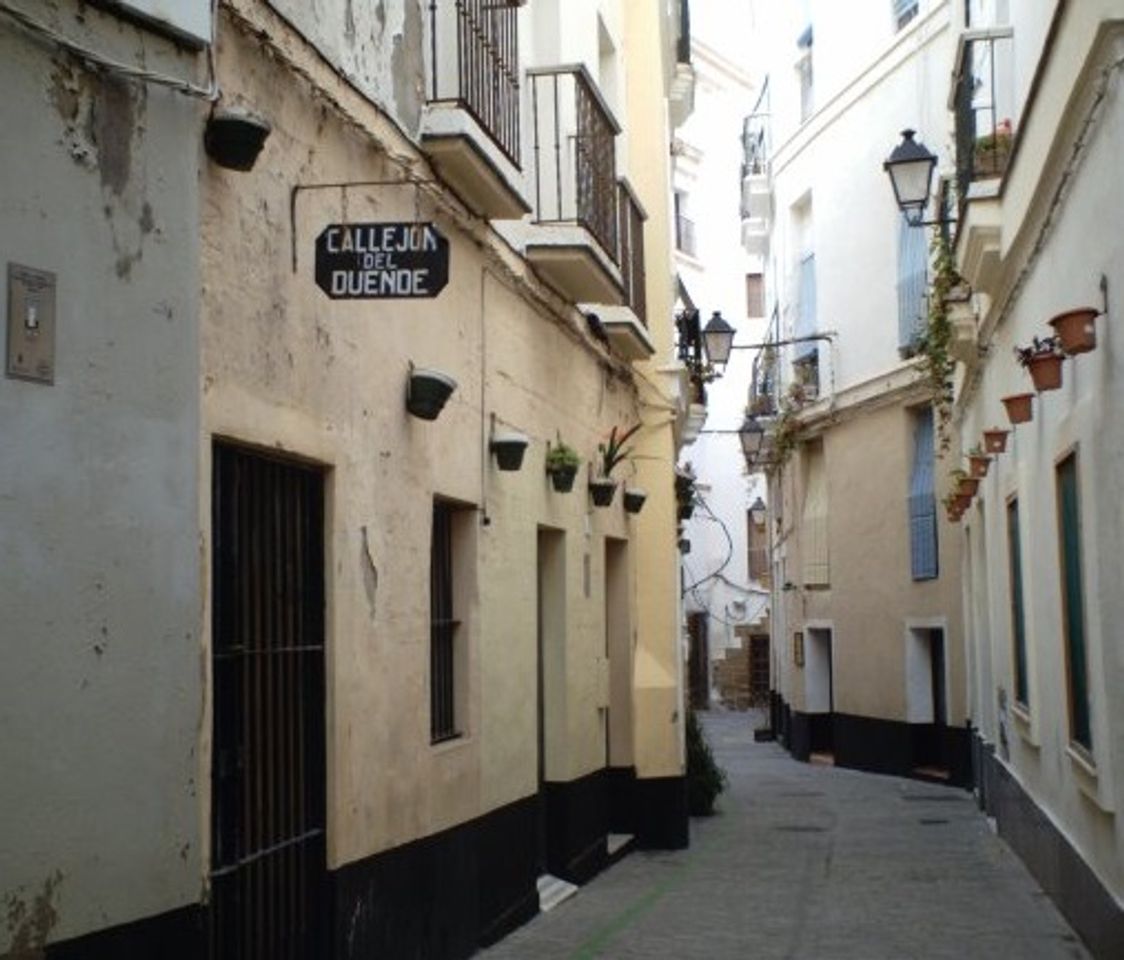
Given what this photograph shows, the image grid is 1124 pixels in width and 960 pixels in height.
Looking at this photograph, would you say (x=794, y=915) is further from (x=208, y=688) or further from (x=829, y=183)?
(x=829, y=183)

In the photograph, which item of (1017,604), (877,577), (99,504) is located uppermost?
Result: (877,577)

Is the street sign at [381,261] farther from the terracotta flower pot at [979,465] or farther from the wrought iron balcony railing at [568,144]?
the terracotta flower pot at [979,465]

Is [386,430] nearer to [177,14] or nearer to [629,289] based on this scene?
[177,14]

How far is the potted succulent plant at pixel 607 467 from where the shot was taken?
13.7 meters

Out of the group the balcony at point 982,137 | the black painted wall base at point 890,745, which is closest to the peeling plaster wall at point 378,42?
the balcony at point 982,137

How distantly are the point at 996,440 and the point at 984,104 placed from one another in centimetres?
265

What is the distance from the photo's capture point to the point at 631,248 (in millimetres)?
14430

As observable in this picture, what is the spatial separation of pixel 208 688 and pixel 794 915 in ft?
22.7

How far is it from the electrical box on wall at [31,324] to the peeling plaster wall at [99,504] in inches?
1.6

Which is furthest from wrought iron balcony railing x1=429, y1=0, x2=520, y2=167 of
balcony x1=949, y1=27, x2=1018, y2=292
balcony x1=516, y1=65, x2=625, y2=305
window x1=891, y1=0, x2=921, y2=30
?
window x1=891, y1=0, x2=921, y2=30

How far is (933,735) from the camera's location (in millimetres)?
23109

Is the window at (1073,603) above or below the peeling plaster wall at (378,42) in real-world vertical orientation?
below

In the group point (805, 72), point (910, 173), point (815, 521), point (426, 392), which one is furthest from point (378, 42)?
point (805, 72)

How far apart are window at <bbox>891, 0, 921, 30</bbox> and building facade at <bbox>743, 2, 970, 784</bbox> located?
33 millimetres
